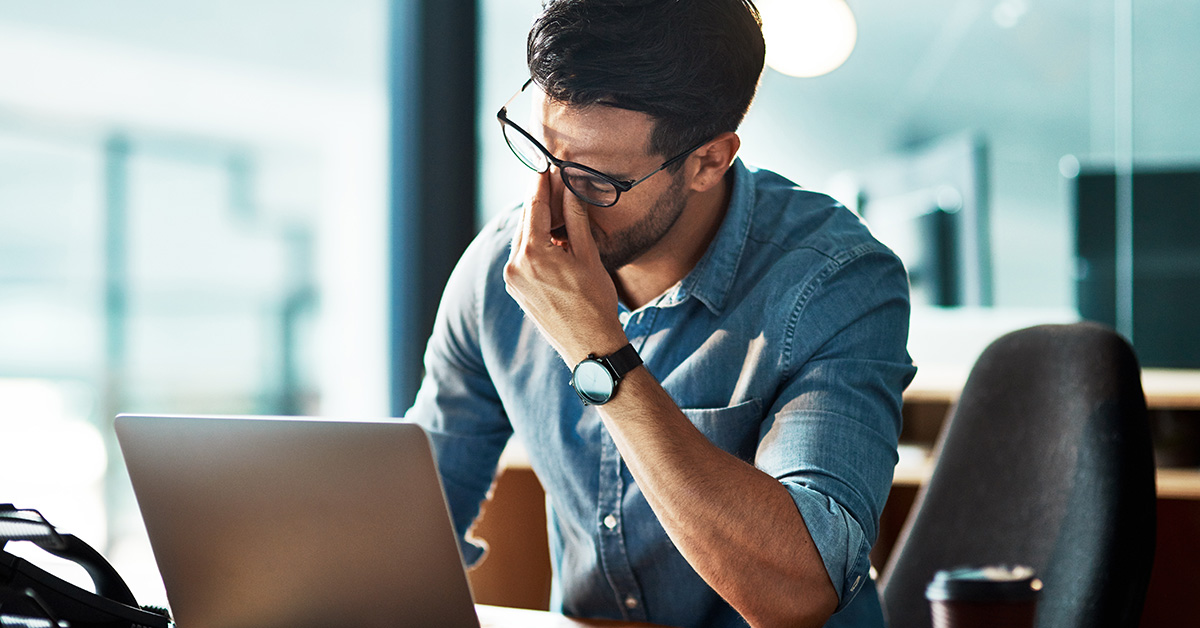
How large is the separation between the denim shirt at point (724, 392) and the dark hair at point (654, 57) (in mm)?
156

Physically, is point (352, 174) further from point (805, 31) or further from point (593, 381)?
point (593, 381)

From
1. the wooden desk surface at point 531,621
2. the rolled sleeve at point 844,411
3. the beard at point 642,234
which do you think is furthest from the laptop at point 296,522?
the beard at point 642,234

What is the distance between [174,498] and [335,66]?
6.48 feet

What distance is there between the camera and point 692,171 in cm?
126

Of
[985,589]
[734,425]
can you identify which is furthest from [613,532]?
[985,589]

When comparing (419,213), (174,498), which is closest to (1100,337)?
(174,498)

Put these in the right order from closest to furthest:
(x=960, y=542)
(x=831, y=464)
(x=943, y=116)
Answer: (x=831, y=464) < (x=960, y=542) < (x=943, y=116)

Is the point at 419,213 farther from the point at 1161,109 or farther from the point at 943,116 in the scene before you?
the point at 1161,109

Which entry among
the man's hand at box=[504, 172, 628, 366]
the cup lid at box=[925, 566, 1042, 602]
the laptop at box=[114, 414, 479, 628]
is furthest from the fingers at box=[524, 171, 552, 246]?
the cup lid at box=[925, 566, 1042, 602]

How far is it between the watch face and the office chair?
0.63 meters

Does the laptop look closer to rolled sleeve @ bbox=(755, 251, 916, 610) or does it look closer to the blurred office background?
rolled sleeve @ bbox=(755, 251, 916, 610)

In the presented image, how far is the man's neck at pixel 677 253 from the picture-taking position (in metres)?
1.30

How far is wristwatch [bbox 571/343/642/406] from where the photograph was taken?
105cm

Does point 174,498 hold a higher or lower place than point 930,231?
lower
